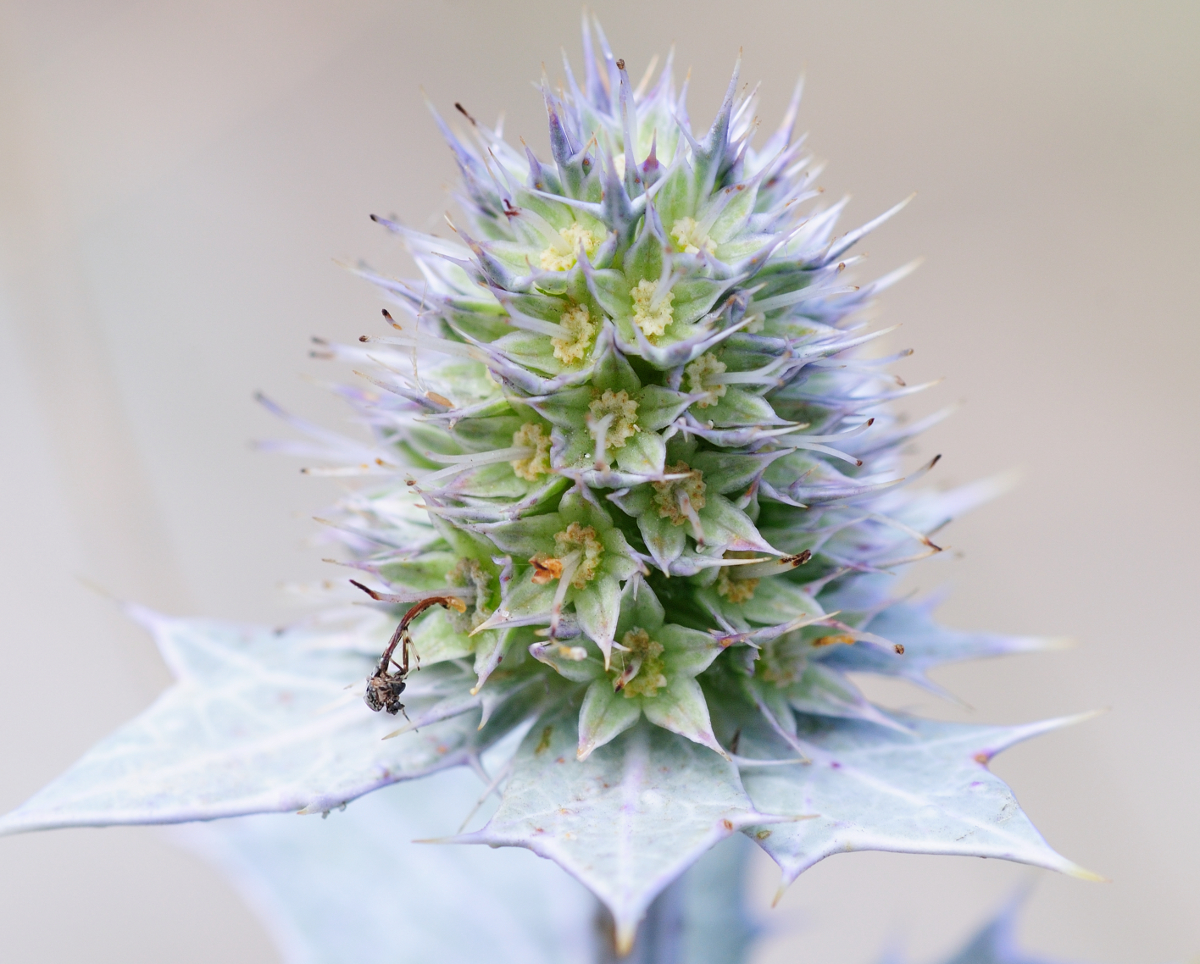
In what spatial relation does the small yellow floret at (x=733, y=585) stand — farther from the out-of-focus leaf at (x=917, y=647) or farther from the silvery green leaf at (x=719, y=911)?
the silvery green leaf at (x=719, y=911)

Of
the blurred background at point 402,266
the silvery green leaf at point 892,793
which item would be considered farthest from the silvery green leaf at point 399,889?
the blurred background at point 402,266

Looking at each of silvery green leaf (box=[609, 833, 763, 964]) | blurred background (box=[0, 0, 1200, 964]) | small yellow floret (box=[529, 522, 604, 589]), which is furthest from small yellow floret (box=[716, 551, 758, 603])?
blurred background (box=[0, 0, 1200, 964])

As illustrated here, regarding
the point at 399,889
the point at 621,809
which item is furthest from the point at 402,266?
the point at 621,809

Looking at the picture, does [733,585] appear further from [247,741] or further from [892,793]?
[247,741]

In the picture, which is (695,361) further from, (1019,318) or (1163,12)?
(1163,12)

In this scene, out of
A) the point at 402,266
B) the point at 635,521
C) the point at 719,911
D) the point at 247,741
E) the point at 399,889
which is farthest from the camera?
the point at 402,266

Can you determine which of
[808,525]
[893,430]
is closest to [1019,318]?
[893,430]
